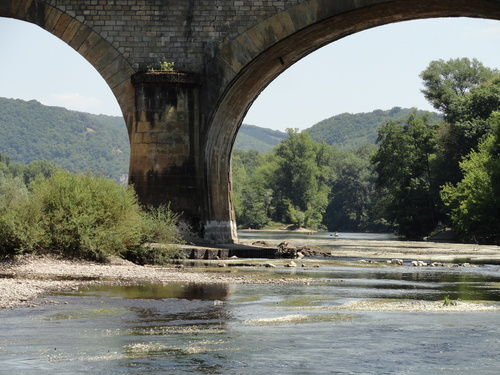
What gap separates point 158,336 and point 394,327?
2.98 meters

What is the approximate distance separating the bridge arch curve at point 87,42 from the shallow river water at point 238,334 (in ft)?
36.3

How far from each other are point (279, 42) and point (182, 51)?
2.61 metres

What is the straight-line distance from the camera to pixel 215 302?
13.5 m

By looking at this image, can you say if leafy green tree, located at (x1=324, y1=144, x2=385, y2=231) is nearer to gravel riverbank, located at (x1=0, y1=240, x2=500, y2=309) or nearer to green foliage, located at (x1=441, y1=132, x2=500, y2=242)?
green foliage, located at (x1=441, y1=132, x2=500, y2=242)

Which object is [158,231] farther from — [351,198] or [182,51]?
[351,198]

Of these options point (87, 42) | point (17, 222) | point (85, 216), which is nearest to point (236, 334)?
point (17, 222)

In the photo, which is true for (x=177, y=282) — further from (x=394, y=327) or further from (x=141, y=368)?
(x=141, y=368)

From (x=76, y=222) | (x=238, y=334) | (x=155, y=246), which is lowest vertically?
(x=238, y=334)

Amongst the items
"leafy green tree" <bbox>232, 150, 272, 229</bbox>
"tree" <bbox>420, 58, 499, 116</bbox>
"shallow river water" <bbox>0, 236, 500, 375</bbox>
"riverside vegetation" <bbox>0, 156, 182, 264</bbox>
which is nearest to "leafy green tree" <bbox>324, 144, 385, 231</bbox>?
"leafy green tree" <bbox>232, 150, 272, 229</bbox>

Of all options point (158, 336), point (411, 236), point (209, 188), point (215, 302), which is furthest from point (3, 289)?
point (411, 236)

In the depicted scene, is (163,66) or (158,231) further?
(163,66)

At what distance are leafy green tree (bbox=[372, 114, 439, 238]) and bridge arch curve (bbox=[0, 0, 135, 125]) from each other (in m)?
37.5

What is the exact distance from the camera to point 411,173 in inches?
2512

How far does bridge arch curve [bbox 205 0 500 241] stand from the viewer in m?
24.4
